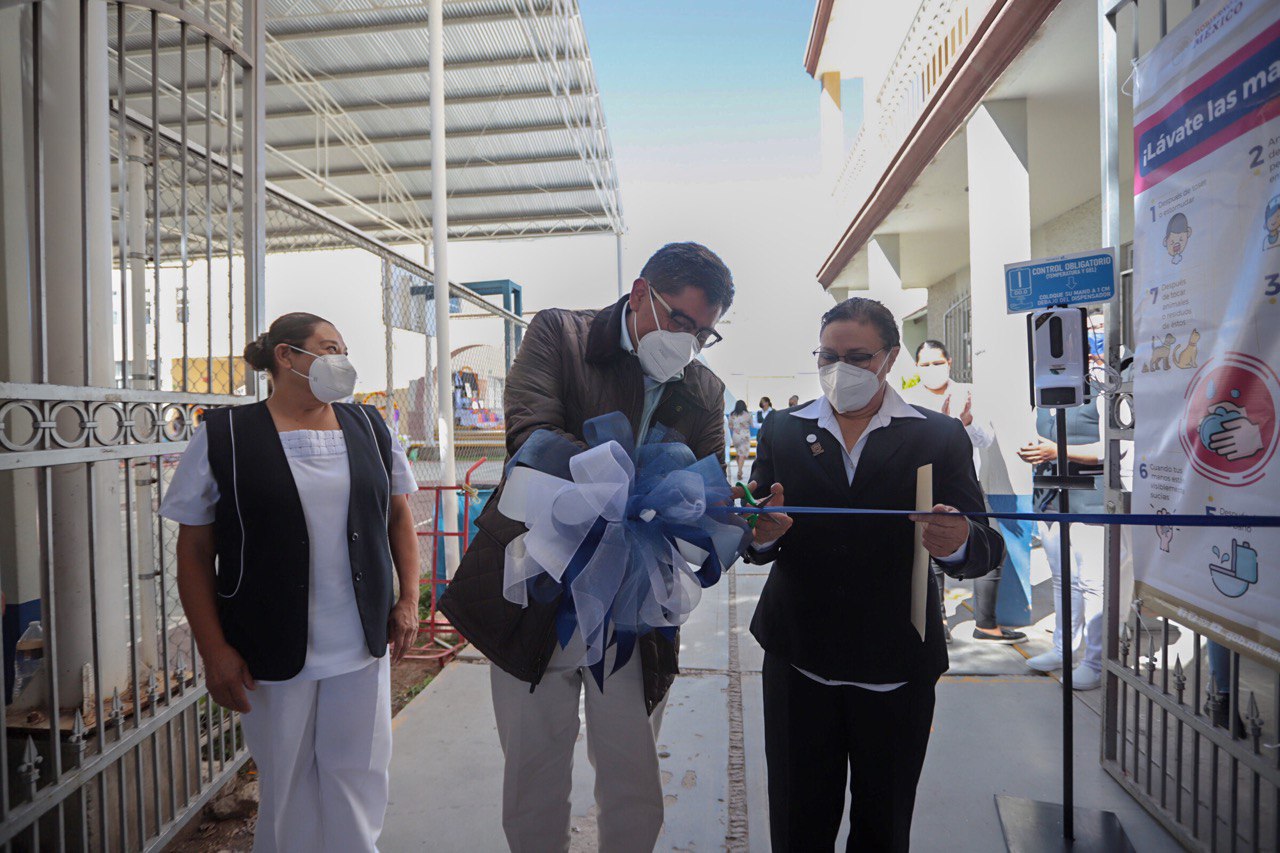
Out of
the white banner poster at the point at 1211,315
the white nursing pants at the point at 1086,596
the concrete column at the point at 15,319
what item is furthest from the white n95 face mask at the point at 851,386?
the white nursing pants at the point at 1086,596

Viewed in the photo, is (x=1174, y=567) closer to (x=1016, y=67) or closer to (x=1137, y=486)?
(x=1137, y=486)

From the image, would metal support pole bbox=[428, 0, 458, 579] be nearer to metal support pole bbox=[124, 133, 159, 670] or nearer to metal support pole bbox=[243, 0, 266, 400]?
metal support pole bbox=[243, 0, 266, 400]

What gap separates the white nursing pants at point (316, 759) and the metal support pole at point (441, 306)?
2949 mm

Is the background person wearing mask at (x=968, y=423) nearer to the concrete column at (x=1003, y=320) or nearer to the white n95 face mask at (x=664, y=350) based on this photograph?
the concrete column at (x=1003, y=320)

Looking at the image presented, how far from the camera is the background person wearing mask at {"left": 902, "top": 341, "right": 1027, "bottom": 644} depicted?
4703 mm

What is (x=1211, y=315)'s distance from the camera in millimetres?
2225

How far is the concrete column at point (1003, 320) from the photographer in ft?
16.0

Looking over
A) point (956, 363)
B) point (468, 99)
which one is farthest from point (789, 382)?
point (468, 99)

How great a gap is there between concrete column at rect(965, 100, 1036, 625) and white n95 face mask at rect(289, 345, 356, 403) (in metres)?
4.43

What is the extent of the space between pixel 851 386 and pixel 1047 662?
10.7ft

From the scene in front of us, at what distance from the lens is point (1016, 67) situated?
16.4 feet

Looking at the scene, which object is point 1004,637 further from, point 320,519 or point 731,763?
point 320,519

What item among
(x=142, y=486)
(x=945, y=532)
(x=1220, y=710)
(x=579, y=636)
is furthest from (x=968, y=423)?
(x=142, y=486)

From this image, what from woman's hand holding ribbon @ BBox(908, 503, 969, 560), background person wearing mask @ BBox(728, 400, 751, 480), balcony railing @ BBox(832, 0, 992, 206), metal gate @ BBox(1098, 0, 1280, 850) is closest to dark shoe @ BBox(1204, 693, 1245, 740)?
metal gate @ BBox(1098, 0, 1280, 850)
